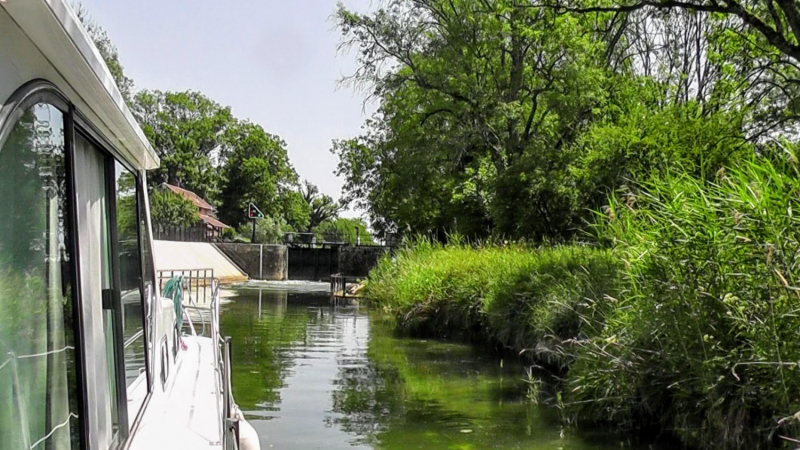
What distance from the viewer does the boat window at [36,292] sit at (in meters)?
1.77

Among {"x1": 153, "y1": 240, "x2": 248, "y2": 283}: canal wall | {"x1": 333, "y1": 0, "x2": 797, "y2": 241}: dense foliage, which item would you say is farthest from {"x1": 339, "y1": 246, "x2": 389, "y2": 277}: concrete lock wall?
{"x1": 333, "y1": 0, "x2": 797, "y2": 241}: dense foliage

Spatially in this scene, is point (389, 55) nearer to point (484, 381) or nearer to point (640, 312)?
point (484, 381)

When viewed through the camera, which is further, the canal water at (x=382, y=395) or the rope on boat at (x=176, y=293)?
the canal water at (x=382, y=395)

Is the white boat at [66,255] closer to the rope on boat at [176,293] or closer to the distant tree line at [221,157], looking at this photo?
the rope on boat at [176,293]

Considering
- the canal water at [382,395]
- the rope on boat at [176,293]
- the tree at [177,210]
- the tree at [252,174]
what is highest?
the tree at [252,174]

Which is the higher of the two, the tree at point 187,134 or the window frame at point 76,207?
the tree at point 187,134

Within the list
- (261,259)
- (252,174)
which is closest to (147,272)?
(261,259)

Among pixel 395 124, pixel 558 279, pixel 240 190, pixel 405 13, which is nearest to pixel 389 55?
pixel 405 13

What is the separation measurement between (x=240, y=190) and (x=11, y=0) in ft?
225

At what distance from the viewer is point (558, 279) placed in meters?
11.9

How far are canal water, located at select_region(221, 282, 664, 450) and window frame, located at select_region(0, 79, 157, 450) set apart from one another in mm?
4641

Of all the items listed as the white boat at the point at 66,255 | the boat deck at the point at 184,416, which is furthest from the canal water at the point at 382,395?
the white boat at the point at 66,255

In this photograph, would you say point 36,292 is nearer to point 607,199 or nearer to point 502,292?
point 607,199

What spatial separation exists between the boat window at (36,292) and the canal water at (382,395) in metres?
5.58
